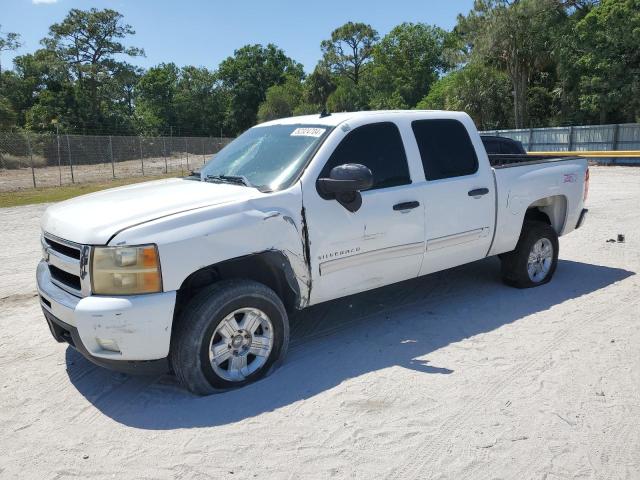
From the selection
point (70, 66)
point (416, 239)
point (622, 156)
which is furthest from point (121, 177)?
point (70, 66)

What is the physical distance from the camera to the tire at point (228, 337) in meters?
3.67

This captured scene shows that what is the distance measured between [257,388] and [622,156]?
81.8 feet

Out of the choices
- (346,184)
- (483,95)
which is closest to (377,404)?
(346,184)

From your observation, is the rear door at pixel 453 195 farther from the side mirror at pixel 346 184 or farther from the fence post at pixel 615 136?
the fence post at pixel 615 136

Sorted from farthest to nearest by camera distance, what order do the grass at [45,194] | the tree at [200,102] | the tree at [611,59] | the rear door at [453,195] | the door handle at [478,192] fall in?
the tree at [200,102]
the tree at [611,59]
the grass at [45,194]
the door handle at [478,192]
the rear door at [453,195]

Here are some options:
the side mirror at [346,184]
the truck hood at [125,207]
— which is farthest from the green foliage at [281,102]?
the side mirror at [346,184]

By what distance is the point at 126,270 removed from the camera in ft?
11.4

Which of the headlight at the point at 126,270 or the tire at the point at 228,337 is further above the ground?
the headlight at the point at 126,270

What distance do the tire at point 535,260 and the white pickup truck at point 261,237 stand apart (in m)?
0.43

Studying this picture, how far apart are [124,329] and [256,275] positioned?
3.75 ft

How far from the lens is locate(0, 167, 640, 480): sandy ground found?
304 cm

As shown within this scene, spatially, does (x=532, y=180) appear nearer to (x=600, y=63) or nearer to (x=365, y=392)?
(x=365, y=392)

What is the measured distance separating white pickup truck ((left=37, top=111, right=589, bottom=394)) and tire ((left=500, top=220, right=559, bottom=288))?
1.40 ft

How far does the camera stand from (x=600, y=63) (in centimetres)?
2969
